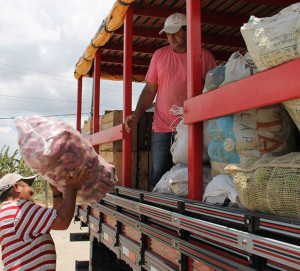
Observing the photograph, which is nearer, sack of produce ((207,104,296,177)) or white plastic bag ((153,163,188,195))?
sack of produce ((207,104,296,177))

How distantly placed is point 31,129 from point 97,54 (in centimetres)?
298

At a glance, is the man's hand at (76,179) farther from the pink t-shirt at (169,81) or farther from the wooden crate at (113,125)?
the wooden crate at (113,125)

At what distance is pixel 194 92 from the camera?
2.17m

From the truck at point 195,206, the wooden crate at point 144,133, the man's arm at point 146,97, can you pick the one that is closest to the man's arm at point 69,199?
the truck at point 195,206

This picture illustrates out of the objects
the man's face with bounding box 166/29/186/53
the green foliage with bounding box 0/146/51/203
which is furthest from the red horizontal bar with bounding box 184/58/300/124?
the green foliage with bounding box 0/146/51/203

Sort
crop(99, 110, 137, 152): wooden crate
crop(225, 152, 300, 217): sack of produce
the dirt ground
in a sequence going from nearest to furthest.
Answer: crop(225, 152, 300, 217): sack of produce, crop(99, 110, 137, 152): wooden crate, the dirt ground

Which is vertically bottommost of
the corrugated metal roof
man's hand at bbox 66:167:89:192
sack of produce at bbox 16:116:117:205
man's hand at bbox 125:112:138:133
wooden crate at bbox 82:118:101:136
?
man's hand at bbox 66:167:89:192

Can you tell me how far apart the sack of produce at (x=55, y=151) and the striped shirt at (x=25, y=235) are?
0.80ft

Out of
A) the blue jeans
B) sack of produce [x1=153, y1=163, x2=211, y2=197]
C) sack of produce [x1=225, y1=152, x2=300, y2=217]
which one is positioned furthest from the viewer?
the blue jeans

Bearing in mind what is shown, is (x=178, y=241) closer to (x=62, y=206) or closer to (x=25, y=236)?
(x=62, y=206)

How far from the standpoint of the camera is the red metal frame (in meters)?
2.12

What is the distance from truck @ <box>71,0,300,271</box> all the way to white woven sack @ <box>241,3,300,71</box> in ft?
0.14

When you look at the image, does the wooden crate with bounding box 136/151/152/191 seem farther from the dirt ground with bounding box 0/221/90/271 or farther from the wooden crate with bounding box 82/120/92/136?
the dirt ground with bounding box 0/221/90/271

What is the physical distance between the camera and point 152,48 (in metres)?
4.93
